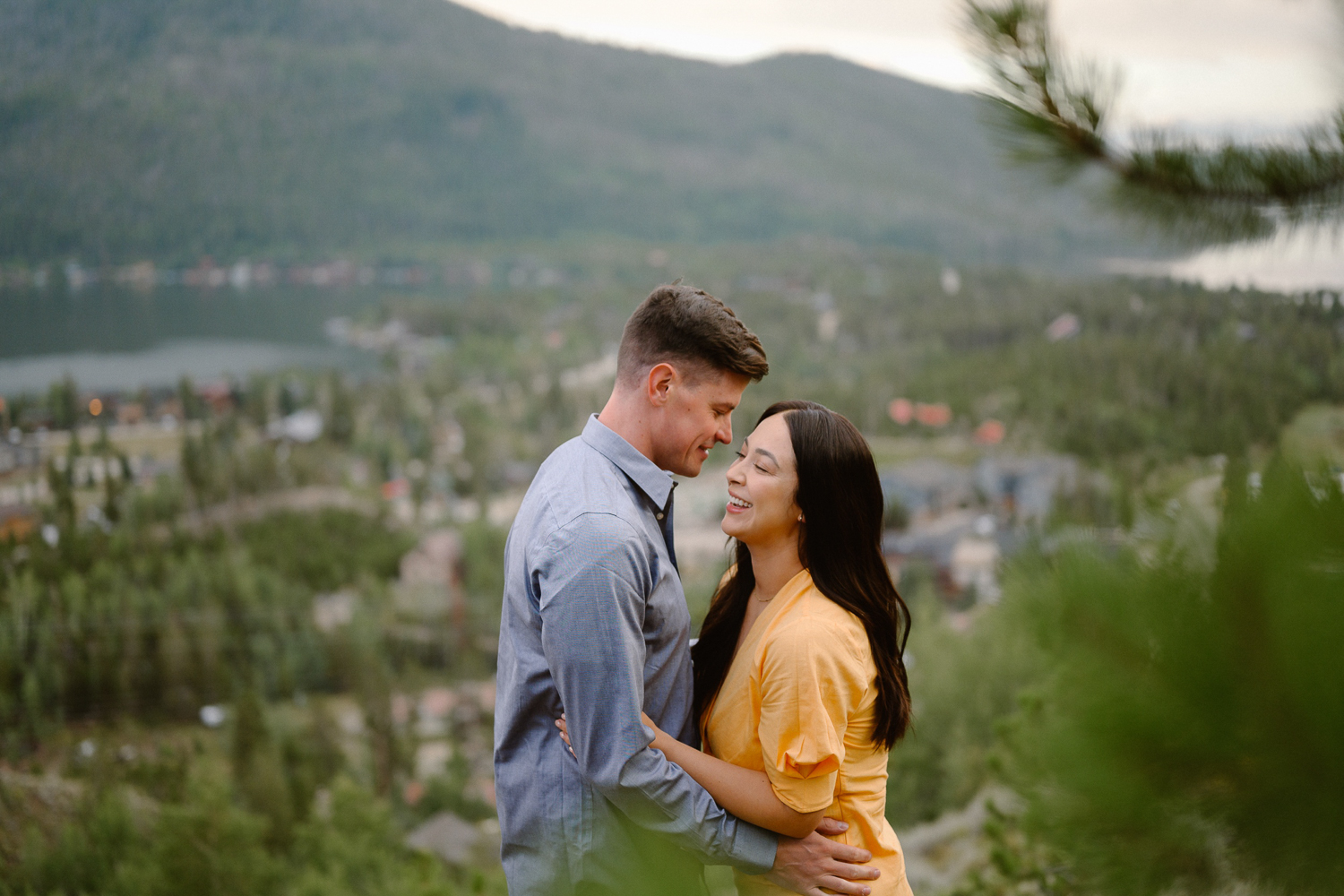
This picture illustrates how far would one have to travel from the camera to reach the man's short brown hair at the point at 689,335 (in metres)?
1.71

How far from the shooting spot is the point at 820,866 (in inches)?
63.4

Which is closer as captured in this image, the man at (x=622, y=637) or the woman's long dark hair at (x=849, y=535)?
the man at (x=622, y=637)

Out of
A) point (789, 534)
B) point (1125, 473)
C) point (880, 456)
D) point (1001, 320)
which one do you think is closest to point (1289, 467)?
point (789, 534)

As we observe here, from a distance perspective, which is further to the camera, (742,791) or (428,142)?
(428,142)

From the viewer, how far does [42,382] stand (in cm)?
3925

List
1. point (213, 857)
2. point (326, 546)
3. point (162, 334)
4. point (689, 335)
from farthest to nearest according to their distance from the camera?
point (162, 334)
point (326, 546)
point (213, 857)
point (689, 335)

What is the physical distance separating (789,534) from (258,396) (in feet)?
198

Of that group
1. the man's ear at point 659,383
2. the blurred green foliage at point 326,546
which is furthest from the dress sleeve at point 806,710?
the blurred green foliage at point 326,546

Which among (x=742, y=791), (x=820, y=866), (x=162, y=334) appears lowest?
(x=162, y=334)

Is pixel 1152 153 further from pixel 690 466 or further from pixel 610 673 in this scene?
pixel 610 673

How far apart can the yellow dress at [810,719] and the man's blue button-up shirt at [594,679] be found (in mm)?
111

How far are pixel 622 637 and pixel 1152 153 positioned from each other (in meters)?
1.24

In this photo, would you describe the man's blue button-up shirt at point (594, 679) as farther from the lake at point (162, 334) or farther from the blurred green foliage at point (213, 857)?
the lake at point (162, 334)

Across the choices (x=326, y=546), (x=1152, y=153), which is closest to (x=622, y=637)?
(x=1152, y=153)
